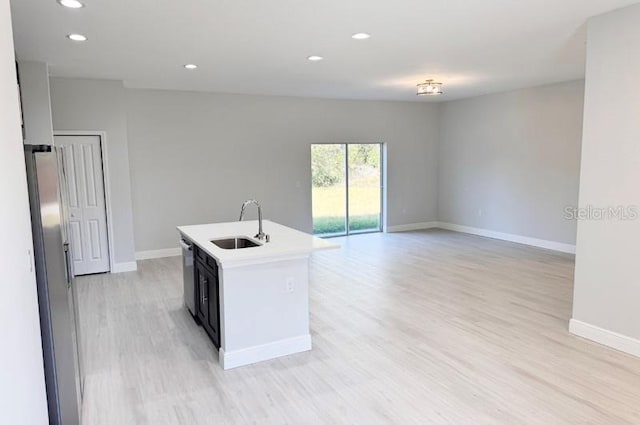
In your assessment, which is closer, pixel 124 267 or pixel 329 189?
pixel 124 267

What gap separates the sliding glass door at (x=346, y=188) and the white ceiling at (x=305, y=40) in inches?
89.7

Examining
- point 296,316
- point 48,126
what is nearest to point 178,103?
point 48,126

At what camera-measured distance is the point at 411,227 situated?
9.43 metres

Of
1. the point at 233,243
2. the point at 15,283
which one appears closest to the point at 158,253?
the point at 233,243

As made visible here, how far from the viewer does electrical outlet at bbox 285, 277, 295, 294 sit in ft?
11.3

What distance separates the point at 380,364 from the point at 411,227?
20.8 feet

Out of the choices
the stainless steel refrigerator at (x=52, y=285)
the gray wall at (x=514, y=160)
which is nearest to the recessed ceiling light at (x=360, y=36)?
the stainless steel refrigerator at (x=52, y=285)

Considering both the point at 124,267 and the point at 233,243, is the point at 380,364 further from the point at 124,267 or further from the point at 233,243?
the point at 124,267

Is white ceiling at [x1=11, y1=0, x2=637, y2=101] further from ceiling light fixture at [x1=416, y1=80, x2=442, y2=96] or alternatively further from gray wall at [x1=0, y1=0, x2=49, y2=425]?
gray wall at [x1=0, y1=0, x2=49, y2=425]

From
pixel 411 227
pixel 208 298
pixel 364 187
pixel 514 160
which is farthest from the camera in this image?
pixel 411 227

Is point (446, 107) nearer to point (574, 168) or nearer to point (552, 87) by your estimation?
point (552, 87)

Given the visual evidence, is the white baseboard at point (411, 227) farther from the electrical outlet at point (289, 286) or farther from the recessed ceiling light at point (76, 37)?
the recessed ceiling light at point (76, 37)

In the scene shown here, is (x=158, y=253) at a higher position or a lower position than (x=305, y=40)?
lower

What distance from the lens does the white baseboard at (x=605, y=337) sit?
11.1 feet
